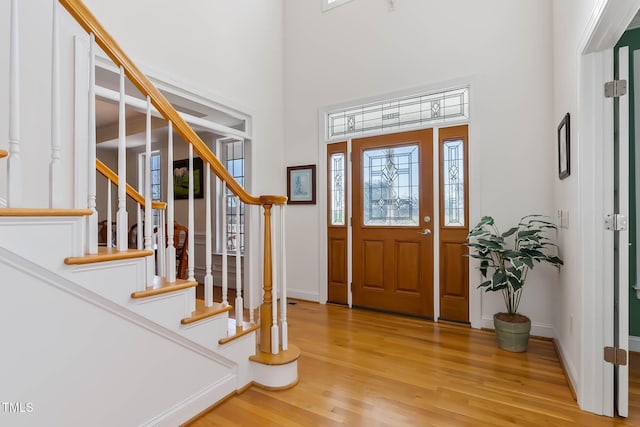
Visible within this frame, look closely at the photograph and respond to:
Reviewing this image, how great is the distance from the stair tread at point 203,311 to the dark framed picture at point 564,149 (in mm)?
2363

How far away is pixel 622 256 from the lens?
5.61 feet

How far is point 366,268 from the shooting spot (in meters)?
3.71

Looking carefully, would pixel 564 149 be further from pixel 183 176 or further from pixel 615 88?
pixel 183 176

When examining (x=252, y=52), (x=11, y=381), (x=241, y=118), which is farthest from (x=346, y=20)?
(x=11, y=381)

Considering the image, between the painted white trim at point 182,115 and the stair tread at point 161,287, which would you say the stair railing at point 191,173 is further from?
the painted white trim at point 182,115

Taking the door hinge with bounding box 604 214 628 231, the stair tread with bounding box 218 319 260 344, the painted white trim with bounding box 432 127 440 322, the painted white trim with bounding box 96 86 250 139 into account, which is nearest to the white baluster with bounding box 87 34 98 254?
the painted white trim with bounding box 96 86 250 139

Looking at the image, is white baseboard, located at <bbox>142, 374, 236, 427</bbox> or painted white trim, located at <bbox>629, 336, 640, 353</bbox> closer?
white baseboard, located at <bbox>142, 374, 236, 427</bbox>

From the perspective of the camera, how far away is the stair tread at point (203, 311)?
65.5 inches

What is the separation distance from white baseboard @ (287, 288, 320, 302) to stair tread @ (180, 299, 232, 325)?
222 centimetres

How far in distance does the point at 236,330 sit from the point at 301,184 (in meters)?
2.41

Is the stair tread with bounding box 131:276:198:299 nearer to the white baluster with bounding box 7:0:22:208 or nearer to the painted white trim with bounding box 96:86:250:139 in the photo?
the white baluster with bounding box 7:0:22:208

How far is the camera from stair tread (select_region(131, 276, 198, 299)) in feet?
4.72

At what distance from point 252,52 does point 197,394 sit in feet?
11.6

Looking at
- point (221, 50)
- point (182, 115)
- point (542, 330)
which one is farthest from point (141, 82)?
point (542, 330)
